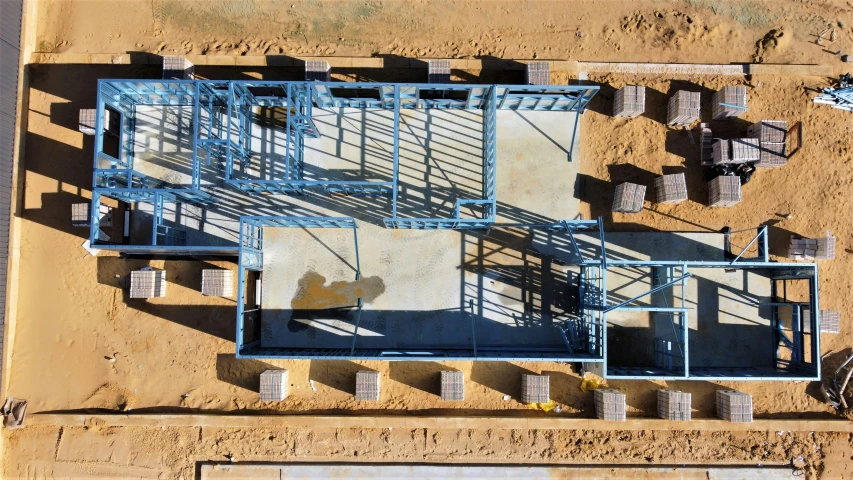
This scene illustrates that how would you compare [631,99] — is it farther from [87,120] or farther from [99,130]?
[87,120]

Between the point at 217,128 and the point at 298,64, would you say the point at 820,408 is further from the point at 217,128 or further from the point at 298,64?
the point at 217,128

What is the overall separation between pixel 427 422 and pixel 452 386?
177 centimetres

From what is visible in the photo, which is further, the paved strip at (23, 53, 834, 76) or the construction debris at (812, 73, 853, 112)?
the paved strip at (23, 53, 834, 76)

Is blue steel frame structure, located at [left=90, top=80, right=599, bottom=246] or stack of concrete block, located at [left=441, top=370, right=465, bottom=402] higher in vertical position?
blue steel frame structure, located at [left=90, top=80, right=599, bottom=246]

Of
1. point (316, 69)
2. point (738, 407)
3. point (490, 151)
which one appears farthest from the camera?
point (490, 151)

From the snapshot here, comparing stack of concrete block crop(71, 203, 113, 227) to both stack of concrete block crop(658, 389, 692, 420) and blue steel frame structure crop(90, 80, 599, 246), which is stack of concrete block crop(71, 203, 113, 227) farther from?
stack of concrete block crop(658, 389, 692, 420)

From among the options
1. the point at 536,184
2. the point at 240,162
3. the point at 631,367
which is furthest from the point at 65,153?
the point at 631,367

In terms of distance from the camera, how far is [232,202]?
15734mm

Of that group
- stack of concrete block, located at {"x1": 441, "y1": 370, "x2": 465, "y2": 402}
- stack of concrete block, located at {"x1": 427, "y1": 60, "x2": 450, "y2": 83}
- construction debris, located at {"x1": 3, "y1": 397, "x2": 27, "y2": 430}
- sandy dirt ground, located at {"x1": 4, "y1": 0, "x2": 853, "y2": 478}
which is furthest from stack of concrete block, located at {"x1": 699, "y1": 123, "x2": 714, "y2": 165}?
construction debris, located at {"x1": 3, "y1": 397, "x2": 27, "y2": 430}

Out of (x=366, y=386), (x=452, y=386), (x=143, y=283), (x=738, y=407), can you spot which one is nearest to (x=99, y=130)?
(x=143, y=283)

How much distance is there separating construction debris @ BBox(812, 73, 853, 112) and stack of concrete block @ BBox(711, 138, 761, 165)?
3.34 metres

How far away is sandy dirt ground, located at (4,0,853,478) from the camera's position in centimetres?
1559

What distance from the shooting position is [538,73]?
15234 millimetres

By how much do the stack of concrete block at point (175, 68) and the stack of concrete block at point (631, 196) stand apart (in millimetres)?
15434
